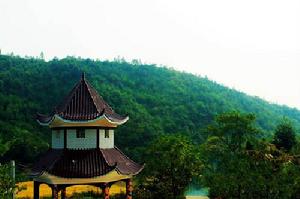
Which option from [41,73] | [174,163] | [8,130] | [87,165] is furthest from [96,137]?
[41,73]

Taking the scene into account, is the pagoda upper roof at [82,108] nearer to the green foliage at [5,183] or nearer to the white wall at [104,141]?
the white wall at [104,141]

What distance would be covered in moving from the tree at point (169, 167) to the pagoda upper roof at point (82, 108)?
3624 mm

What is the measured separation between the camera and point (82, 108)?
18.8 meters

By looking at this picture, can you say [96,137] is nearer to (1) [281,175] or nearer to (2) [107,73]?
(1) [281,175]

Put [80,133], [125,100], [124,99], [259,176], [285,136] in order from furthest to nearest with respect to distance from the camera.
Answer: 1. [124,99]
2. [125,100]
3. [285,136]
4. [80,133]
5. [259,176]

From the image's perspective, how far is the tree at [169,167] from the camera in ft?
74.3

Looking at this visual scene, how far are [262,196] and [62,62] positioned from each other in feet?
249

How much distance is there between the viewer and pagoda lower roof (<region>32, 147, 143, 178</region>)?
1727cm

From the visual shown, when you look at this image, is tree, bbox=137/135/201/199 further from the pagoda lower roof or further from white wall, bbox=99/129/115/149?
A: white wall, bbox=99/129/115/149

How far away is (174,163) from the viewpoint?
2264 cm

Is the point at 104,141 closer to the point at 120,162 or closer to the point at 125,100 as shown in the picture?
the point at 120,162

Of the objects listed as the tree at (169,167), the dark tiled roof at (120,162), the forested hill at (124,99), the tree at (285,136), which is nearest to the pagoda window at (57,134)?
the dark tiled roof at (120,162)

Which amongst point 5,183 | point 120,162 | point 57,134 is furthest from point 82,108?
point 5,183

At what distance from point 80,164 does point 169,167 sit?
6363 millimetres
